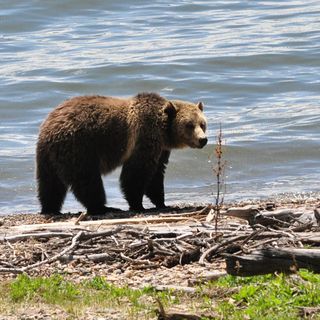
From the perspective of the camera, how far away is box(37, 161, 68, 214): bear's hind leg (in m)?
12.3

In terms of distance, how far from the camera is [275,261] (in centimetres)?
735

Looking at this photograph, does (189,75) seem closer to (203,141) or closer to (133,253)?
(203,141)

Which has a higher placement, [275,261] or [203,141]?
[275,261]

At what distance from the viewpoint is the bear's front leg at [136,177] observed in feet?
40.4

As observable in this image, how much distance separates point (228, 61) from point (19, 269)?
1696 cm

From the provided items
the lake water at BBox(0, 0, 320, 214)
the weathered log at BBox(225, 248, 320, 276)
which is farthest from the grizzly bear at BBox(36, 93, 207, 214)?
the weathered log at BBox(225, 248, 320, 276)

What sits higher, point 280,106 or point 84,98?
point 84,98

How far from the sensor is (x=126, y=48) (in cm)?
2672

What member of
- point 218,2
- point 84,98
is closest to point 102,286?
point 84,98

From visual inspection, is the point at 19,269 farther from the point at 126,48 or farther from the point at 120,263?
the point at 126,48

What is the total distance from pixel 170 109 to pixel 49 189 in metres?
1.67

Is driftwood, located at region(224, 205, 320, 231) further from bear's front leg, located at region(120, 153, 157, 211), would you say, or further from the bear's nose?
the bear's nose

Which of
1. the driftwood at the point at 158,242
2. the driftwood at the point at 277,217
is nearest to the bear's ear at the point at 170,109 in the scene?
the driftwood at the point at 158,242

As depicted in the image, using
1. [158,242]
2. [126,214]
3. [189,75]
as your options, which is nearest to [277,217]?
[158,242]
